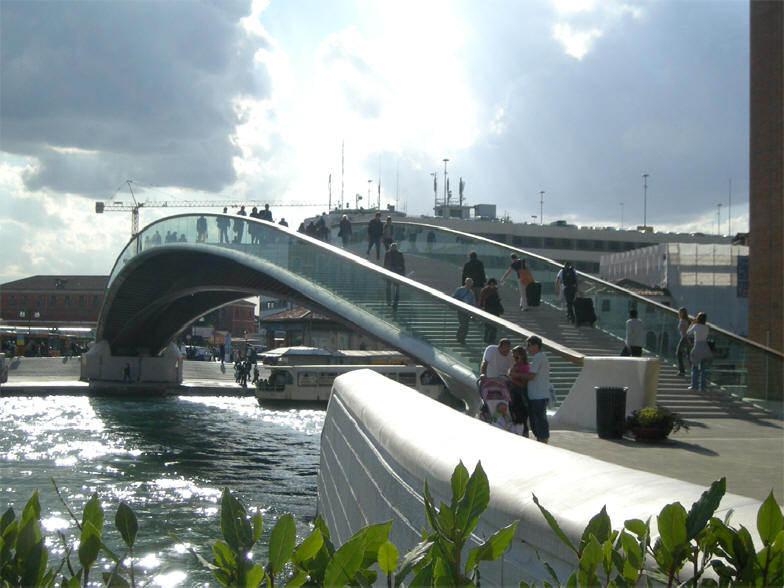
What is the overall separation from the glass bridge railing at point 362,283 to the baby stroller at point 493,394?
2461 mm

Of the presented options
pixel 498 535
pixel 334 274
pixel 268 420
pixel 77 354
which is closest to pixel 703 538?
pixel 498 535

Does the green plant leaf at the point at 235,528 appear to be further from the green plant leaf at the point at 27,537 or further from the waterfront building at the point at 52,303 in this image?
the waterfront building at the point at 52,303

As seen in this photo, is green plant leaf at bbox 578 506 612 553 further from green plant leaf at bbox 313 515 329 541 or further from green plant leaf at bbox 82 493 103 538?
green plant leaf at bbox 82 493 103 538

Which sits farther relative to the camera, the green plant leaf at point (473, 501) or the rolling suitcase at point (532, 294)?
the rolling suitcase at point (532, 294)

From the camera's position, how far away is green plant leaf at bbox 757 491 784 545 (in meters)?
1.42

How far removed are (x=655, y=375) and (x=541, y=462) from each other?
949 cm

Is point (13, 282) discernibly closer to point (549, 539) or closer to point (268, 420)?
point (268, 420)

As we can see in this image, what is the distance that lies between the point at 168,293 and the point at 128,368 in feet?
28.6

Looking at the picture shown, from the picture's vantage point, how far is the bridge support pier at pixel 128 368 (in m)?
42.2

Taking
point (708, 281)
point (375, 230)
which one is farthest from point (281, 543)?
point (708, 281)

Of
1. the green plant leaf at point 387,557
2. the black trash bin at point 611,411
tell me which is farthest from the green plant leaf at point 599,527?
the black trash bin at point 611,411

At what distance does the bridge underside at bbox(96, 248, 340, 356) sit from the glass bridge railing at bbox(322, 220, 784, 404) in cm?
471

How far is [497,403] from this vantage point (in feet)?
32.2

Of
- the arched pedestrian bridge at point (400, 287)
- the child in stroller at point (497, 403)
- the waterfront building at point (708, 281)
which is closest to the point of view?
the child in stroller at point (497, 403)
